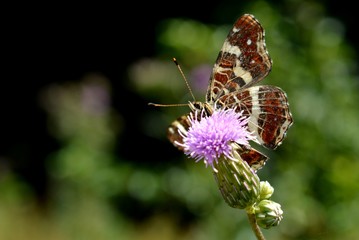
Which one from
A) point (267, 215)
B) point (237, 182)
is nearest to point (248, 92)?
point (237, 182)

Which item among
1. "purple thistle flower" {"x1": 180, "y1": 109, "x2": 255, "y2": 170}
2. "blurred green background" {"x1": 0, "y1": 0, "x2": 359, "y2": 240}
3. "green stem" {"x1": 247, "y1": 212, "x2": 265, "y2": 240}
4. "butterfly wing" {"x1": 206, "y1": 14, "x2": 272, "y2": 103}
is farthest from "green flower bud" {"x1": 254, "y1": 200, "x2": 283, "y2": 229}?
"blurred green background" {"x1": 0, "y1": 0, "x2": 359, "y2": 240}

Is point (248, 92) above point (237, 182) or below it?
above

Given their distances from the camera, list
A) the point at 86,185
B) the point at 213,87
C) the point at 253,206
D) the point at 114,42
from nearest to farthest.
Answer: the point at 253,206, the point at 213,87, the point at 86,185, the point at 114,42

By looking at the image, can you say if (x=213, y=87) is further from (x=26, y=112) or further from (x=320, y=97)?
(x=26, y=112)

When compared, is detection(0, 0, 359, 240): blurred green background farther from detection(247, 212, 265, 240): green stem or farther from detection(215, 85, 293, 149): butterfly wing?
detection(247, 212, 265, 240): green stem

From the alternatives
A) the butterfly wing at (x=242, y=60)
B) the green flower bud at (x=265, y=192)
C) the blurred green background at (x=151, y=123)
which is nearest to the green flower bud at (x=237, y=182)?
the green flower bud at (x=265, y=192)

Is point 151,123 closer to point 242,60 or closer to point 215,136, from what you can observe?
point 242,60

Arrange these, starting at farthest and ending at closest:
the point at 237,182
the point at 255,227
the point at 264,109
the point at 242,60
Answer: the point at 242,60 < the point at 264,109 < the point at 237,182 < the point at 255,227

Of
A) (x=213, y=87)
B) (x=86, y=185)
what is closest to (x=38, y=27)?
(x=86, y=185)
